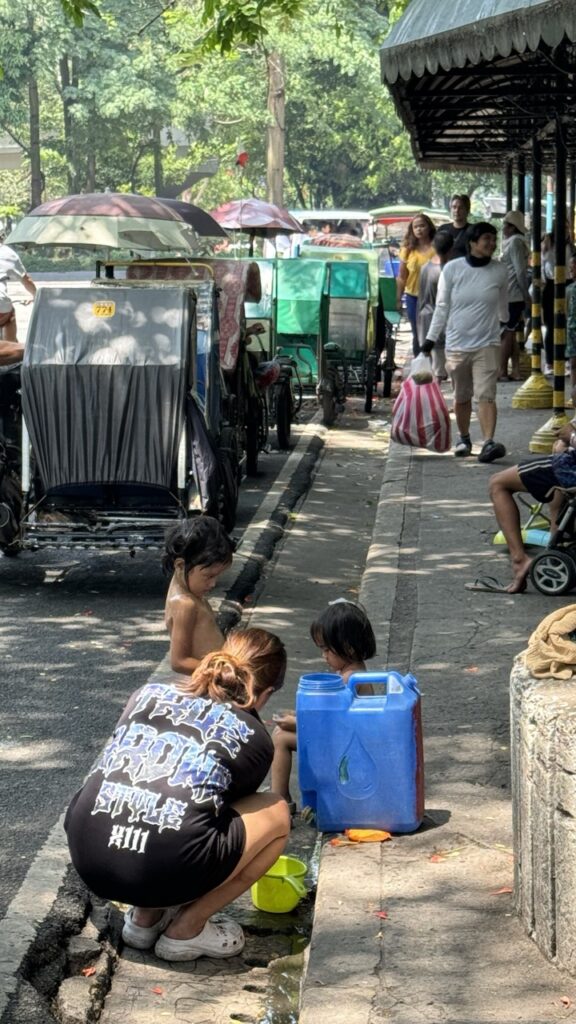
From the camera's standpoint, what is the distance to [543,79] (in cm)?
1162

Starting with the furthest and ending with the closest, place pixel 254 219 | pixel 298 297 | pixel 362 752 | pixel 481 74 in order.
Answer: pixel 254 219 → pixel 298 297 → pixel 481 74 → pixel 362 752

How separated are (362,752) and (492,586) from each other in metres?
3.70

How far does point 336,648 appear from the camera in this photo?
561 centimetres

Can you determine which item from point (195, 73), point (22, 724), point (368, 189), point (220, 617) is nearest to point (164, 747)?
point (22, 724)

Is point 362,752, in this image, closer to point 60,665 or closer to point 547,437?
point 60,665

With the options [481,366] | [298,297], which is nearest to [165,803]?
[481,366]

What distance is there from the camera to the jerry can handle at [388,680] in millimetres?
5164

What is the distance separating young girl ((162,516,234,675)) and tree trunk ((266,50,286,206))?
2822 cm

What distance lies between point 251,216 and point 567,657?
18.7 m

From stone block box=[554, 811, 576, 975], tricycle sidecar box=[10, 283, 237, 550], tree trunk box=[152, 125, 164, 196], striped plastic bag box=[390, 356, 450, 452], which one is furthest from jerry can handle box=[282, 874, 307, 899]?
tree trunk box=[152, 125, 164, 196]

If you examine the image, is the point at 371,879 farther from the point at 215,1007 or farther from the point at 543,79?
the point at 543,79

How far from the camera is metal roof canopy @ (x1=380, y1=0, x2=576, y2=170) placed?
737 cm

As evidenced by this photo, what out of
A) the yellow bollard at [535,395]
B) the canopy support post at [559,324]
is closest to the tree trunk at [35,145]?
the yellow bollard at [535,395]

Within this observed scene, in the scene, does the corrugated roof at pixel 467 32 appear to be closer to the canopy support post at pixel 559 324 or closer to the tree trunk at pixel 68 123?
the canopy support post at pixel 559 324
